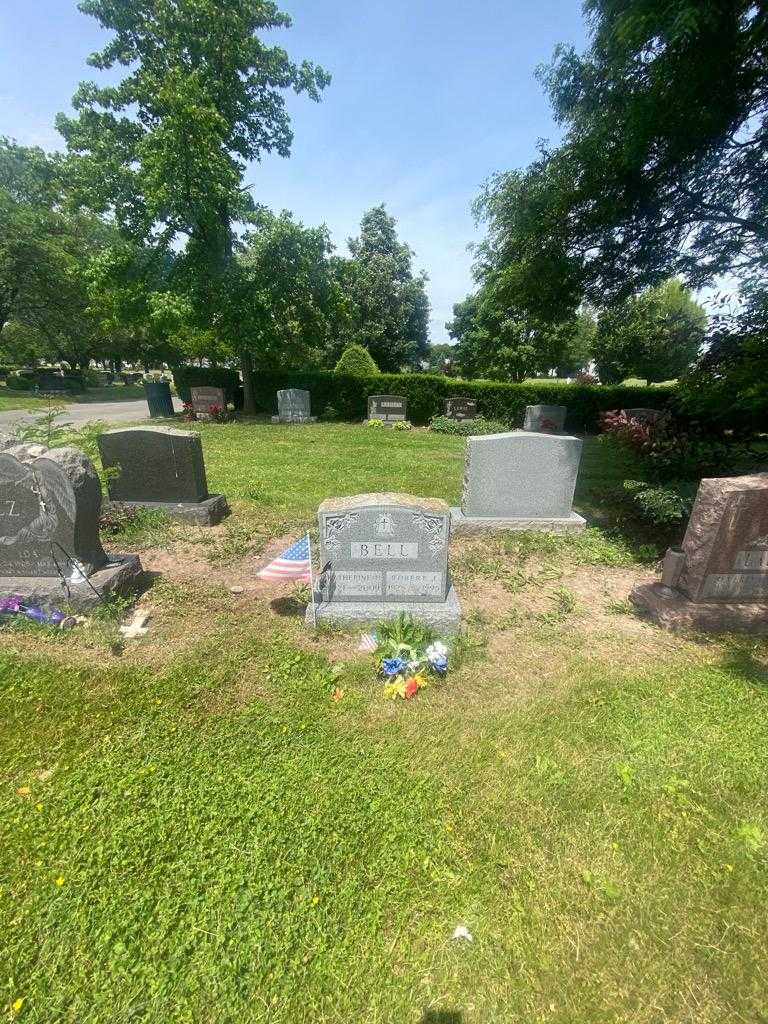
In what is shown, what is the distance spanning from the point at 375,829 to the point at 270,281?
16690mm

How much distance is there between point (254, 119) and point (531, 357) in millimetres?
21327

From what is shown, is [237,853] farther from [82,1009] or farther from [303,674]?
[303,674]

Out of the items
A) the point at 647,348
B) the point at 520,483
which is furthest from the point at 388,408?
the point at 647,348

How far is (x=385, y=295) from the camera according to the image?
3028cm

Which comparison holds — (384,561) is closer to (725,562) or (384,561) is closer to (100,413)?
(725,562)

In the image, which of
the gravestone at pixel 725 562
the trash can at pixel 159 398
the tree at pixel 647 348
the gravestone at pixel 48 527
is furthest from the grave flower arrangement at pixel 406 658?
the tree at pixel 647 348

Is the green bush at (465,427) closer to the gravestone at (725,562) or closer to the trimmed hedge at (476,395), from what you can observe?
the trimmed hedge at (476,395)

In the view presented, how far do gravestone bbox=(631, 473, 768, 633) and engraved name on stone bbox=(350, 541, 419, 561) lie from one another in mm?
2670

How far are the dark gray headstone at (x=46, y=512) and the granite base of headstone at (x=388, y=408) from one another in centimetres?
1457

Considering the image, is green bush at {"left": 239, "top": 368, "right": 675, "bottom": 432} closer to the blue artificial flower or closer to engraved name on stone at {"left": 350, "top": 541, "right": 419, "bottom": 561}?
engraved name on stone at {"left": 350, "top": 541, "right": 419, "bottom": 561}

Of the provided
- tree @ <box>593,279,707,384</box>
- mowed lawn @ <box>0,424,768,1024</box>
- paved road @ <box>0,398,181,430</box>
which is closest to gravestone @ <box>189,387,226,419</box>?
paved road @ <box>0,398,181,430</box>

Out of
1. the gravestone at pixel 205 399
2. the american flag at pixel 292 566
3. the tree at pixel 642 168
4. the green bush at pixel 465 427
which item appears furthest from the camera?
the gravestone at pixel 205 399

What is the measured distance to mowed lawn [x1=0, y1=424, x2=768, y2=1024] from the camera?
1884 millimetres

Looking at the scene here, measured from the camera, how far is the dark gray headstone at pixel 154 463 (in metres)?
6.65
